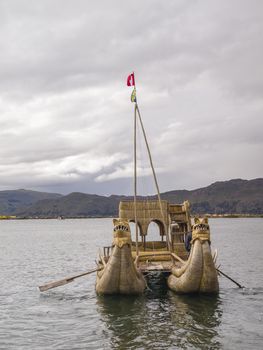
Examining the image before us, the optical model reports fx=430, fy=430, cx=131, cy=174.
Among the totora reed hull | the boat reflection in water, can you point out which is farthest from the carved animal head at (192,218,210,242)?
the boat reflection in water

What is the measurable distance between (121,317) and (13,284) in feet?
51.8

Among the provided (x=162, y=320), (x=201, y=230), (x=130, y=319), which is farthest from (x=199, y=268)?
(x=130, y=319)

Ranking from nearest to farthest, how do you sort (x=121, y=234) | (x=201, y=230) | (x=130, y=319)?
(x=130, y=319) → (x=121, y=234) → (x=201, y=230)

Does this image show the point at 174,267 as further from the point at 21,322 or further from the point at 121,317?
the point at 21,322

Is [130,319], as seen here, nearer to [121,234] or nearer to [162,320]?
[162,320]

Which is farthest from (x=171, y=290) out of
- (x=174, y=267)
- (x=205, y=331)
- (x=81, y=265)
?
(x=81, y=265)

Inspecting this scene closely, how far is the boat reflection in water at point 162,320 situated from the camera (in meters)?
17.6

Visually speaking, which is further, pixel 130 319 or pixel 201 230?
pixel 201 230

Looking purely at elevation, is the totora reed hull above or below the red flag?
below

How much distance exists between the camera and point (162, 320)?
67.9 ft

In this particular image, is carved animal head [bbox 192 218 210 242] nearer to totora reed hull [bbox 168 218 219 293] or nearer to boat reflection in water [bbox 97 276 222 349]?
totora reed hull [bbox 168 218 219 293]

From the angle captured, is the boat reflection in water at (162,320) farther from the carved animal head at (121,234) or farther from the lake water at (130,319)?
the carved animal head at (121,234)

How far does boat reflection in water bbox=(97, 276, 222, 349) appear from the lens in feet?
57.7

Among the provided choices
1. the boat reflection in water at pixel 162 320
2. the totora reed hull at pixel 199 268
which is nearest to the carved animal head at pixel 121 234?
the boat reflection in water at pixel 162 320
